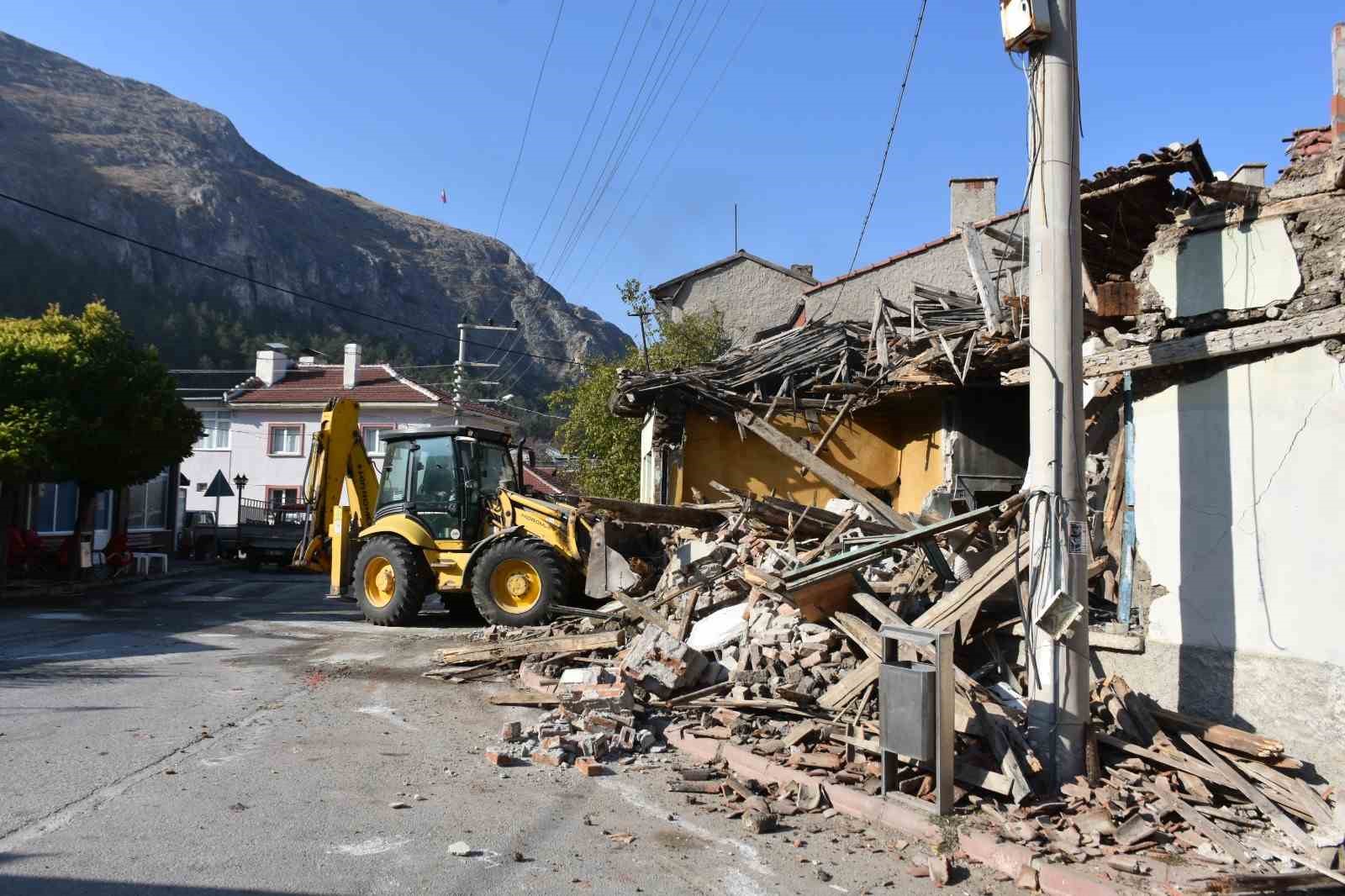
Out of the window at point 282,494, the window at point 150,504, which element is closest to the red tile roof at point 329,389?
the window at point 282,494

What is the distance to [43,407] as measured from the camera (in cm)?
1608

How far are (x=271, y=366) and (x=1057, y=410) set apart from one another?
44.3 meters

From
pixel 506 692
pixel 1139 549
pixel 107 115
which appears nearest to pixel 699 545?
pixel 506 692

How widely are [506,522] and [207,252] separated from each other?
334ft

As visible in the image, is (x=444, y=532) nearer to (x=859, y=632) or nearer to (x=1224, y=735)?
(x=859, y=632)

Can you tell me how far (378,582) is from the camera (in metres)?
13.7

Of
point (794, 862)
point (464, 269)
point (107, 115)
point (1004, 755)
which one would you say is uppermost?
point (107, 115)

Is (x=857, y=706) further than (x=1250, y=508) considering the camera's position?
Yes

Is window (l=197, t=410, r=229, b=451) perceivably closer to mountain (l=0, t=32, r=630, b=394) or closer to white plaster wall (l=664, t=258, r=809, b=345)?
mountain (l=0, t=32, r=630, b=394)

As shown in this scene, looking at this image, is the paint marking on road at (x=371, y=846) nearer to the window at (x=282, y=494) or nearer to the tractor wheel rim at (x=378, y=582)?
the tractor wheel rim at (x=378, y=582)

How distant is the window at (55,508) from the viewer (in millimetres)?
21766

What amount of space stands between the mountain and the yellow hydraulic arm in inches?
1610

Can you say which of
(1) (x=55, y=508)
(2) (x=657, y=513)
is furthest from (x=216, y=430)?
(2) (x=657, y=513)

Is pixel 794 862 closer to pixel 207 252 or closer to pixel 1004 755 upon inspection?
pixel 1004 755
